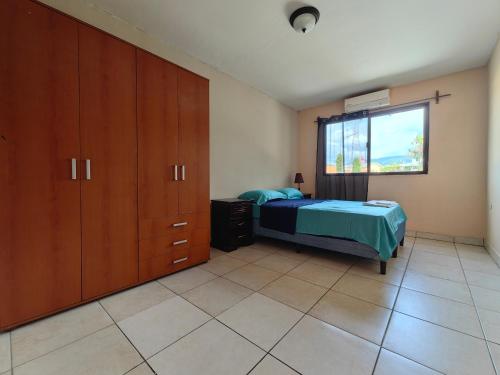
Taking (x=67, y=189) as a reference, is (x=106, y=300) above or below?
below

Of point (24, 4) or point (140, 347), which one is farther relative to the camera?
point (24, 4)

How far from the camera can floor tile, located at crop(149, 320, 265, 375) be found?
109 cm

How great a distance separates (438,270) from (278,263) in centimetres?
178

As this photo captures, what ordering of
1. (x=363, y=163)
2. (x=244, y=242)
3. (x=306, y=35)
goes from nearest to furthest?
(x=306, y=35), (x=244, y=242), (x=363, y=163)

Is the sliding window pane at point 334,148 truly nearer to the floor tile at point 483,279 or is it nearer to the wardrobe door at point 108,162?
the floor tile at point 483,279

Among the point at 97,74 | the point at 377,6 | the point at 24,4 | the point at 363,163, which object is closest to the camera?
the point at 24,4

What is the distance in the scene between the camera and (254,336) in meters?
1.32

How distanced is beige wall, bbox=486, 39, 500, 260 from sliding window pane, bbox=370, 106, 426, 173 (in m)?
0.81

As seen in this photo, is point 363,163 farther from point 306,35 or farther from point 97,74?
point 97,74

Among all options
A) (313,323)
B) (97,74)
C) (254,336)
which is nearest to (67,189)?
(97,74)

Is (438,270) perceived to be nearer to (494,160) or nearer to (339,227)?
(339,227)

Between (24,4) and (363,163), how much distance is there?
4784 mm

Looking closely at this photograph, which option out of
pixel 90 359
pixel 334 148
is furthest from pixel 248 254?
pixel 334 148

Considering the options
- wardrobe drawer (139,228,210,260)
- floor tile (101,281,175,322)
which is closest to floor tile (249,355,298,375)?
floor tile (101,281,175,322)
